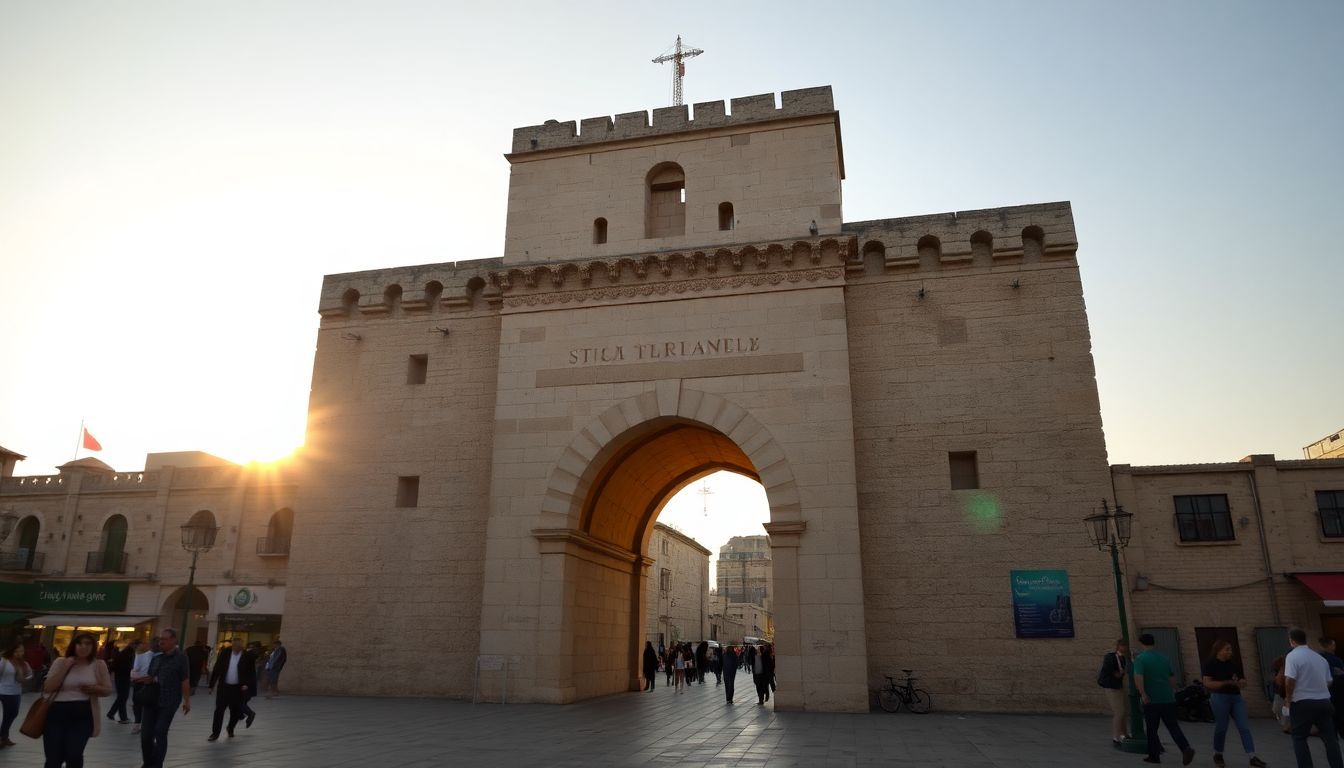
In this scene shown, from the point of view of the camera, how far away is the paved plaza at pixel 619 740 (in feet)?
34.2

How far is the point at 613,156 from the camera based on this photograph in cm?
2134

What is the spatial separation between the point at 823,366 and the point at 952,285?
3775 mm

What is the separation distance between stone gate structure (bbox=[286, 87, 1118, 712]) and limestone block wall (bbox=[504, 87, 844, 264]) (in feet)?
0.23

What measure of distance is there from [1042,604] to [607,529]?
1039 centimetres

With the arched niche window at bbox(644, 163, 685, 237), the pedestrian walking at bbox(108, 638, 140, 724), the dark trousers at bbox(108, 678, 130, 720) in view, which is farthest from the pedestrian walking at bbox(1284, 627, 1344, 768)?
the dark trousers at bbox(108, 678, 130, 720)

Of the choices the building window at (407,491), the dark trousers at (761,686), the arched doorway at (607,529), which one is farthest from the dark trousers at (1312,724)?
the building window at (407,491)

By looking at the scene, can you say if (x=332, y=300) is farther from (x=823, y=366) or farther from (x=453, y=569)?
(x=823, y=366)

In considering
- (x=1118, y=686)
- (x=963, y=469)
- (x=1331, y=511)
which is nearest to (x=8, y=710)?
(x=1118, y=686)

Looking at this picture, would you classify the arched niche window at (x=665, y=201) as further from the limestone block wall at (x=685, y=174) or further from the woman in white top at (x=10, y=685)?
the woman in white top at (x=10, y=685)

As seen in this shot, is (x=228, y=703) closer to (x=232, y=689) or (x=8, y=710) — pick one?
(x=232, y=689)

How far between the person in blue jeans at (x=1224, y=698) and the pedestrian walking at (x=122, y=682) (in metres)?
16.7

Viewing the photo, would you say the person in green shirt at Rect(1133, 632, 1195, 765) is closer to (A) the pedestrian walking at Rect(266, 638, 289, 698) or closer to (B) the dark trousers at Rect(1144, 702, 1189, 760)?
(B) the dark trousers at Rect(1144, 702, 1189, 760)

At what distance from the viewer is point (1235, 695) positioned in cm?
1070

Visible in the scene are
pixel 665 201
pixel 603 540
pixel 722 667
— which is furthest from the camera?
pixel 722 667
